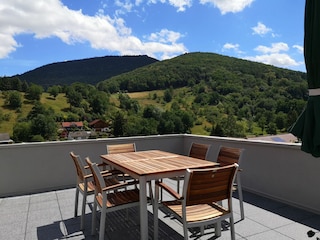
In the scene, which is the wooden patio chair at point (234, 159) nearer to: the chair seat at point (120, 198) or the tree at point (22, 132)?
the chair seat at point (120, 198)

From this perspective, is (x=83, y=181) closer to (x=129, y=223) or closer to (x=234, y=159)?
(x=129, y=223)

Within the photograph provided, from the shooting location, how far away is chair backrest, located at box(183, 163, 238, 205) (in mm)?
2146

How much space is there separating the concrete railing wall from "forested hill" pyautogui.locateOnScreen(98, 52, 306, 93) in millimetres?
19972

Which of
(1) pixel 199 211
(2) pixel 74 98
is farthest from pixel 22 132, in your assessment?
(1) pixel 199 211

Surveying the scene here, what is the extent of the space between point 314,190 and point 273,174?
660 millimetres

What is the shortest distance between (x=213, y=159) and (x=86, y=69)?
41392 millimetres

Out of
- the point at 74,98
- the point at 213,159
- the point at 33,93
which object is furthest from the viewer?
the point at 74,98

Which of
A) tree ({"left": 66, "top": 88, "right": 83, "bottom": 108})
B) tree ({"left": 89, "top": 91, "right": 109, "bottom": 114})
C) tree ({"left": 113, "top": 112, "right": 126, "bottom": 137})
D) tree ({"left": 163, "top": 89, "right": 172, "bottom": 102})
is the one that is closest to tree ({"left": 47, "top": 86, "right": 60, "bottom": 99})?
tree ({"left": 66, "top": 88, "right": 83, "bottom": 108})

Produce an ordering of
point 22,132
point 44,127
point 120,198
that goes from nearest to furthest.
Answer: point 120,198 → point 22,132 → point 44,127

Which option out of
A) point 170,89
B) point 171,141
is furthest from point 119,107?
point 171,141

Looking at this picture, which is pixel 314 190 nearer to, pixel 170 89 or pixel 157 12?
pixel 157 12

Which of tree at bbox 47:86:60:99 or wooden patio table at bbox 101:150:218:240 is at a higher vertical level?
tree at bbox 47:86:60:99

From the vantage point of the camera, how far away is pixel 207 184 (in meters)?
2.22

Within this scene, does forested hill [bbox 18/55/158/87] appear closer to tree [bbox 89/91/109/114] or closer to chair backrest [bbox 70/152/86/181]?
tree [bbox 89/91/109/114]
